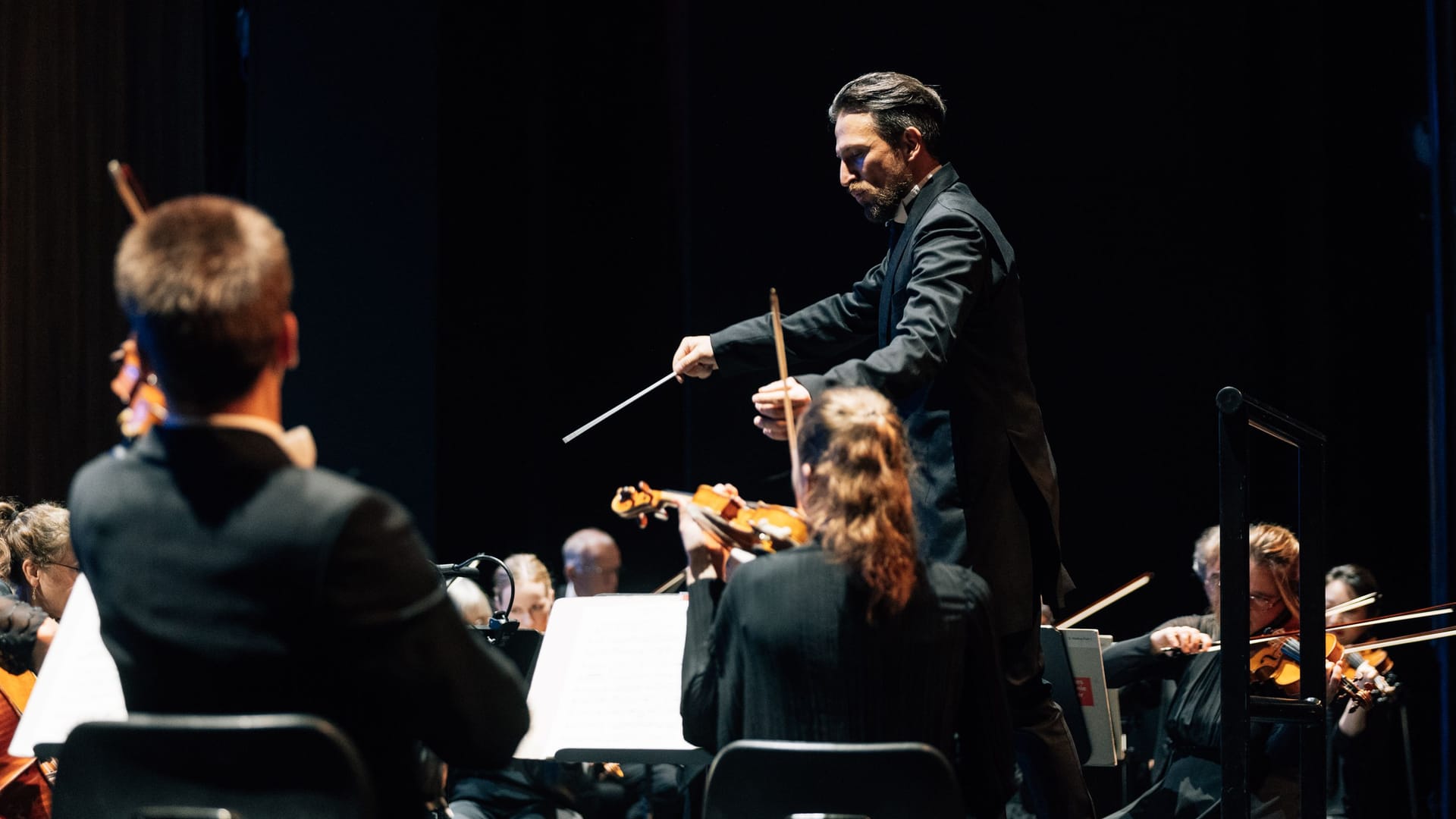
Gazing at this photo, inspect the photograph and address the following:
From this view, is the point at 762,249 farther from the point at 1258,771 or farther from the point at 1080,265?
the point at 1258,771

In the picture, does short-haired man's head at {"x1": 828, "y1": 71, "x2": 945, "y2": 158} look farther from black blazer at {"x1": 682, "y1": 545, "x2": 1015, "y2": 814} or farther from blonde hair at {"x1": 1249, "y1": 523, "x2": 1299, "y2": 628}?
blonde hair at {"x1": 1249, "y1": 523, "x2": 1299, "y2": 628}

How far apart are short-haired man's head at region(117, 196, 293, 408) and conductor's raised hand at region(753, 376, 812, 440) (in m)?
1.06

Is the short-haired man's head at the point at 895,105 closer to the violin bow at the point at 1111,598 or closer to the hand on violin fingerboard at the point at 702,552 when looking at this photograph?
the hand on violin fingerboard at the point at 702,552

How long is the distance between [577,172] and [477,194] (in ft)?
1.66

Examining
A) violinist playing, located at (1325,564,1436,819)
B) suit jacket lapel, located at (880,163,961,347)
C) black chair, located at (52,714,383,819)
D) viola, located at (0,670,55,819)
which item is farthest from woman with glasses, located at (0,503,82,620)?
violinist playing, located at (1325,564,1436,819)

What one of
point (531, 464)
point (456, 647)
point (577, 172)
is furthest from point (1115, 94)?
point (456, 647)

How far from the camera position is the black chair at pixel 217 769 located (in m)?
1.30

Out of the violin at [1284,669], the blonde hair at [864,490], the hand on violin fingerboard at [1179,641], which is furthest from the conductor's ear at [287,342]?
the hand on violin fingerboard at [1179,641]

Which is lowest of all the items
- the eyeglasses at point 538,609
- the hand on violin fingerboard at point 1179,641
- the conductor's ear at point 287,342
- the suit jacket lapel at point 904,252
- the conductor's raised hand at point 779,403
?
the hand on violin fingerboard at point 1179,641

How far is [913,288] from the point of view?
242 cm

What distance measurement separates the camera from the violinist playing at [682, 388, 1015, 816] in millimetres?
1910

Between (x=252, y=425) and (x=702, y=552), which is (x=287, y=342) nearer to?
(x=252, y=425)

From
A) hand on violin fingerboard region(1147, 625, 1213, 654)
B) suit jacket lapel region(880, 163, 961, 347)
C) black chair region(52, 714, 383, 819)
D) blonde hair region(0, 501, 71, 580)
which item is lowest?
hand on violin fingerboard region(1147, 625, 1213, 654)

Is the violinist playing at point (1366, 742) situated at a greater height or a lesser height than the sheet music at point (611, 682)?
lesser
